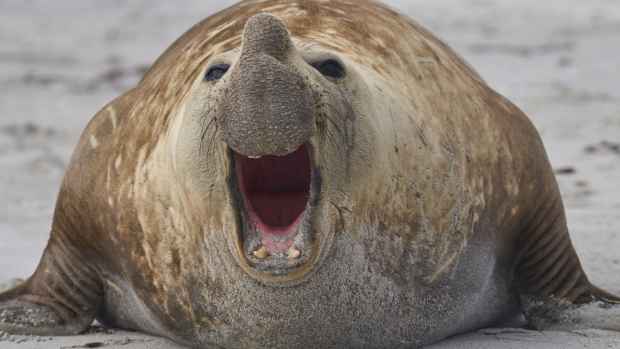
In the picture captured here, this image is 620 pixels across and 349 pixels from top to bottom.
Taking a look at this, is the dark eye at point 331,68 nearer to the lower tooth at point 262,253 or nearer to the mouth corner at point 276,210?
the mouth corner at point 276,210

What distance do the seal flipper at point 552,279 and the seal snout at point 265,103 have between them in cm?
168

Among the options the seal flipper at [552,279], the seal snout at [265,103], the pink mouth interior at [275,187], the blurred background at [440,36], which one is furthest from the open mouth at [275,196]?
the blurred background at [440,36]

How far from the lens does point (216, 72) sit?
3.26 metres

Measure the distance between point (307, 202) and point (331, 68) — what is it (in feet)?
1.21

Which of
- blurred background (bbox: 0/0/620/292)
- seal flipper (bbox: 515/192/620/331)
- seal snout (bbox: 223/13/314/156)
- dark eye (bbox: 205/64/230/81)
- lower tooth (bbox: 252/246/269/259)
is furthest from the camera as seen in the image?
blurred background (bbox: 0/0/620/292)

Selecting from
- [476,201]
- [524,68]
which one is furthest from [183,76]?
[524,68]

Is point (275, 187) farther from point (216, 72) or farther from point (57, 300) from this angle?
point (57, 300)

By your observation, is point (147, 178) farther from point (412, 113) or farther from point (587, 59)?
point (587, 59)

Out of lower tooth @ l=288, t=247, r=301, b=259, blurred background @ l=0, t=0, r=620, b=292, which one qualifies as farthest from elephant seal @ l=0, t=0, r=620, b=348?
blurred background @ l=0, t=0, r=620, b=292

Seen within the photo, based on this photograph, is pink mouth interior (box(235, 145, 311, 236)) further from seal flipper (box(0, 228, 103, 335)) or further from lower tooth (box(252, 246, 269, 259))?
seal flipper (box(0, 228, 103, 335))

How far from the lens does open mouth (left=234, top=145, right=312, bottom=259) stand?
3.10m

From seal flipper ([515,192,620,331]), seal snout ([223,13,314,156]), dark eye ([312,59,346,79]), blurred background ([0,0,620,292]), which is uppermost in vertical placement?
blurred background ([0,0,620,292])

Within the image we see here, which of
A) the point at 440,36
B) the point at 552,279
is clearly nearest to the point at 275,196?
the point at 552,279

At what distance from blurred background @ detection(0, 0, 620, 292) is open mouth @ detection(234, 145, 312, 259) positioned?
2188mm
